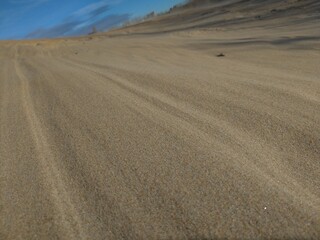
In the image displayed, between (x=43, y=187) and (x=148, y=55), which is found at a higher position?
(x=43, y=187)

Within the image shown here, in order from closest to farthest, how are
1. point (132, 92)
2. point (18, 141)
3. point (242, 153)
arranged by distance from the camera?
point (242, 153), point (18, 141), point (132, 92)

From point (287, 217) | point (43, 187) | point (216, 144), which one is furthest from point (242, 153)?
point (43, 187)

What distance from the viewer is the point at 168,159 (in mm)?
1703

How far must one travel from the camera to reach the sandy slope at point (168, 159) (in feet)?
4.13

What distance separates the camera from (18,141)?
218cm

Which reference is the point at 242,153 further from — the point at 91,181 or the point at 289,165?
the point at 91,181

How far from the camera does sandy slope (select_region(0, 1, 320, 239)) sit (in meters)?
1.26

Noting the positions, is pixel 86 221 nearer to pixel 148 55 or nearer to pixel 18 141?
pixel 18 141

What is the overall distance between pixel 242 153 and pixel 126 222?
2.18ft

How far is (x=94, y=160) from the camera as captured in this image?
1.79 meters

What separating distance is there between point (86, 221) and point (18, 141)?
1.07 meters

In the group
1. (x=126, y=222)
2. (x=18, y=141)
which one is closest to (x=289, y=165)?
(x=126, y=222)

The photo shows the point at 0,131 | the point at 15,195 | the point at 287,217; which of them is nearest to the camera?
the point at 287,217

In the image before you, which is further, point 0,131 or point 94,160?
point 0,131
